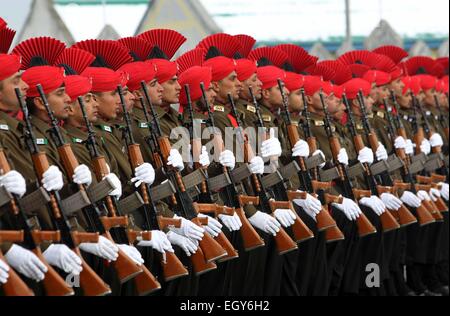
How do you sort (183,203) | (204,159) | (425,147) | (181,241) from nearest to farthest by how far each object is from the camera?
1. (181,241)
2. (183,203)
3. (204,159)
4. (425,147)

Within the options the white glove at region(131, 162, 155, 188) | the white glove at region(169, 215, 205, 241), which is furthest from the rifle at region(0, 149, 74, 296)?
the white glove at region(169, 215, 205, 241)

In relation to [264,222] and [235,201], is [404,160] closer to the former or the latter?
[264,222]

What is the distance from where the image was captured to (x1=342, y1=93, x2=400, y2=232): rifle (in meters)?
12.0

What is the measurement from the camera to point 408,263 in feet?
44.2

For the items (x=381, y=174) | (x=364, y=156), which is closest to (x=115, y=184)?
(x=364, y=156)

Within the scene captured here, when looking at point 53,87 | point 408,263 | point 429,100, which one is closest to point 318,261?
point 408,263

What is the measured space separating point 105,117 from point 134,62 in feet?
1.82

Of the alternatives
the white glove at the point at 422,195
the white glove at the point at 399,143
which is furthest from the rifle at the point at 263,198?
the white glove at the point at 399,143

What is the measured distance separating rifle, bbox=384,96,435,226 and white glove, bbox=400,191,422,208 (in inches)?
7.4

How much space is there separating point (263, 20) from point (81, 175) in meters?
7.79

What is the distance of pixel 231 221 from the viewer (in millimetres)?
9336

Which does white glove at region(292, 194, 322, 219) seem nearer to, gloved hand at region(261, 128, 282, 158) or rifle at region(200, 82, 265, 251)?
gloved hand at region(261, 128, 282, 158)

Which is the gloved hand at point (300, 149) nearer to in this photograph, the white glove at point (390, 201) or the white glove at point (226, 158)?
the white glove at point (226, 158)

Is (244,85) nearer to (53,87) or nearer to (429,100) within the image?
(53,87)
